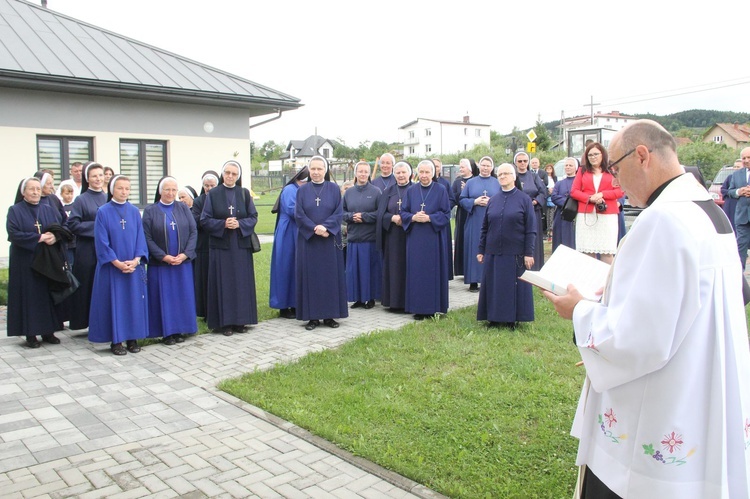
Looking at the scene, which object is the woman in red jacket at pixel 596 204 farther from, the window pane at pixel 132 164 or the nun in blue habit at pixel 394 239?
the window pane at pixel 132 164

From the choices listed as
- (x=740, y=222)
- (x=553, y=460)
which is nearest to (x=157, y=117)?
(x=740, y=222)

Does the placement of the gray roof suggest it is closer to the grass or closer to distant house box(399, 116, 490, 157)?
the grass

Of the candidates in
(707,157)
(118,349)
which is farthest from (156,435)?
(707,157)

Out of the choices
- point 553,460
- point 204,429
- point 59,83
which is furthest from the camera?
point 59,83

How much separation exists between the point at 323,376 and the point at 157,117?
12.4 meters

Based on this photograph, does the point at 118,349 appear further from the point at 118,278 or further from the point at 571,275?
the point at 571,275

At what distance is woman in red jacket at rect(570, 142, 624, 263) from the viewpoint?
9.02 meters

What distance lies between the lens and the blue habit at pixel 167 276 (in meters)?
8.06

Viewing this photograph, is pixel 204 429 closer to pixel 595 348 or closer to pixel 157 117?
pixel 595 348

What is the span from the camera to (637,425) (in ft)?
7.66

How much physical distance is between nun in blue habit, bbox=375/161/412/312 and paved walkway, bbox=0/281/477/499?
2240mm

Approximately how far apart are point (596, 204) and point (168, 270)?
19.8 ft

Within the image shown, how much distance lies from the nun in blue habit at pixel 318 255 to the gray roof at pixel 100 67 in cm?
845

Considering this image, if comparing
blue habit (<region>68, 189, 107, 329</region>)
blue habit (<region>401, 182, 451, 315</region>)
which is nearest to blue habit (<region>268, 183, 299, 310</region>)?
blue habit (<region>401, 182, 451, 315</region>)
